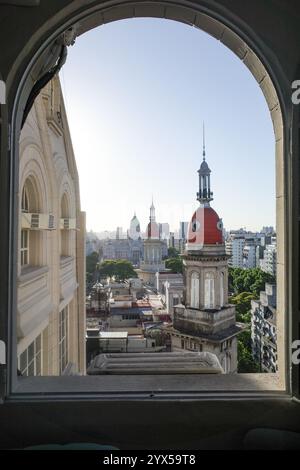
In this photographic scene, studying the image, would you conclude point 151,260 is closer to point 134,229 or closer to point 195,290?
point 195,290

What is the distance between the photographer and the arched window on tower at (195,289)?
64.8 feet

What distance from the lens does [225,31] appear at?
230cm

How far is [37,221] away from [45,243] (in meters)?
0.60

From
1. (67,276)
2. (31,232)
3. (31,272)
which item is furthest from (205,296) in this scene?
(31,272)

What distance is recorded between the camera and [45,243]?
18.0 ft

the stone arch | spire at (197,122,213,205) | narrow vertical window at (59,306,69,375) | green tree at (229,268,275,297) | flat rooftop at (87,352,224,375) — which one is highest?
spire at (197,122,213,205)

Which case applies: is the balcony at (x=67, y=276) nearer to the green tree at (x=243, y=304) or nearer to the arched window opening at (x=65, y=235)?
the arched window opening at (x=65, y=235)

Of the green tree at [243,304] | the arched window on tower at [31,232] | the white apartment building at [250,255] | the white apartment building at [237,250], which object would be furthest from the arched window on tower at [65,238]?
the white apartment building at [237,250]

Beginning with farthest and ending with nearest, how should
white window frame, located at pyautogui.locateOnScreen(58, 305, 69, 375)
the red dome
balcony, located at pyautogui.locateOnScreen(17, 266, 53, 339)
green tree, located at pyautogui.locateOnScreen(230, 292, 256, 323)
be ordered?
green tree, located at pyautogui.locateOnScreen(230, 292, 256, 323) < the red dome < white window frame, located at pyautogui.locateOnScreen(58, 305, 69, 375) < balcony, located at pyautogui.locateOnScreen(17, 266, 53, 339)

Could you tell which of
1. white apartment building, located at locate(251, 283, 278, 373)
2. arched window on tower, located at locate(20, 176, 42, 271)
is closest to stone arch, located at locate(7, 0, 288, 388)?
arched window on tower, located at locate(20, 176, 42, 271)

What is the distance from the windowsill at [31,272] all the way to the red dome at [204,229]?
15.2 meters

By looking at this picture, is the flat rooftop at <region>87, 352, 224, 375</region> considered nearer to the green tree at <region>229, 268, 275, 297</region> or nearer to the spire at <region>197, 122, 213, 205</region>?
the spire at <region>197, 122, 213, 205</region>

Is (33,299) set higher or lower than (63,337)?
higher

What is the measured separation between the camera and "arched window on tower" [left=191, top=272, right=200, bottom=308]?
1977cm
